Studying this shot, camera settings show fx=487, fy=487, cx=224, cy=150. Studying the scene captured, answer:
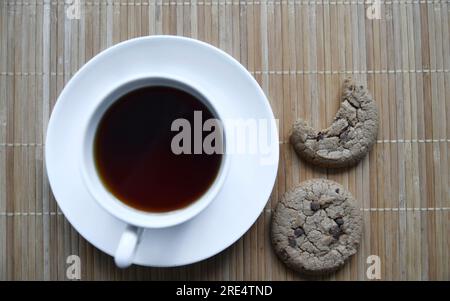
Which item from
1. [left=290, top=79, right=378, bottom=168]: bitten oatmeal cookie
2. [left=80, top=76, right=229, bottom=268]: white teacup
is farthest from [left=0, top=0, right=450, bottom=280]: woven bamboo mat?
[left=80, top=76, right=229, bottom=268]: white teacup

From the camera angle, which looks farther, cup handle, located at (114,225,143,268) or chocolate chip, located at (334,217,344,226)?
chocolate chip, located at (334,217,344,226)

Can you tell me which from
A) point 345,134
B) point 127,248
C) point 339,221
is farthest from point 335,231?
point 127,248

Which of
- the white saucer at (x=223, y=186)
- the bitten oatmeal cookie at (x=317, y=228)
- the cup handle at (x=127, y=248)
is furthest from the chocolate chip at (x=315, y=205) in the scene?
the cup handle at (x=127, y=248)

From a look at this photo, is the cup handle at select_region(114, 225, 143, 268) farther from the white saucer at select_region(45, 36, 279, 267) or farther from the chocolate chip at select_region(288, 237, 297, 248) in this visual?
the chocolate chip at select_region(288, 237, 297, 248)

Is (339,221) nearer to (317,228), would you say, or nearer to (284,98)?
(317,228)

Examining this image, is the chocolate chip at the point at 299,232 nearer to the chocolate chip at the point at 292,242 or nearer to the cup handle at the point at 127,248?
the chocolate chip at the point at 292,242
